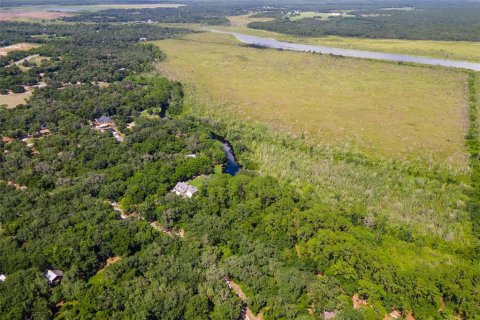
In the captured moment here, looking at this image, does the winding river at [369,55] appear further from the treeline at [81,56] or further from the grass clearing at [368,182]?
the grass clearing at [368,182]

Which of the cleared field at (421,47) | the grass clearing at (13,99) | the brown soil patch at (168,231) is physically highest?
the cleared field at (421,47)

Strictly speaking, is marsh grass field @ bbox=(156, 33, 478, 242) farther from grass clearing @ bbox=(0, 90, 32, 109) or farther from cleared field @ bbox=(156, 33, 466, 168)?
grass clearing @ bbox=(0, 90, 32, 109)

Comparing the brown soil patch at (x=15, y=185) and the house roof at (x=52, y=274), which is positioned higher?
the brown soil patch at (x=15, y=185)

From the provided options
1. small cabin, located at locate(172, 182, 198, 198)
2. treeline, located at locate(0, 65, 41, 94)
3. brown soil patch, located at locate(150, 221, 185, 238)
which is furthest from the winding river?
brown soil patch, located at locate(150, 221, 185, 238)

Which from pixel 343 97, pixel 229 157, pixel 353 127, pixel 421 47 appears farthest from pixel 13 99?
pixel 421 47

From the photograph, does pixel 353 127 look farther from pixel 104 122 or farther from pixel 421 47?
pixel 421 47

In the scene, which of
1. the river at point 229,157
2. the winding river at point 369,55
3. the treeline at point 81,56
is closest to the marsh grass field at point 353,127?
the river at point 229,157
